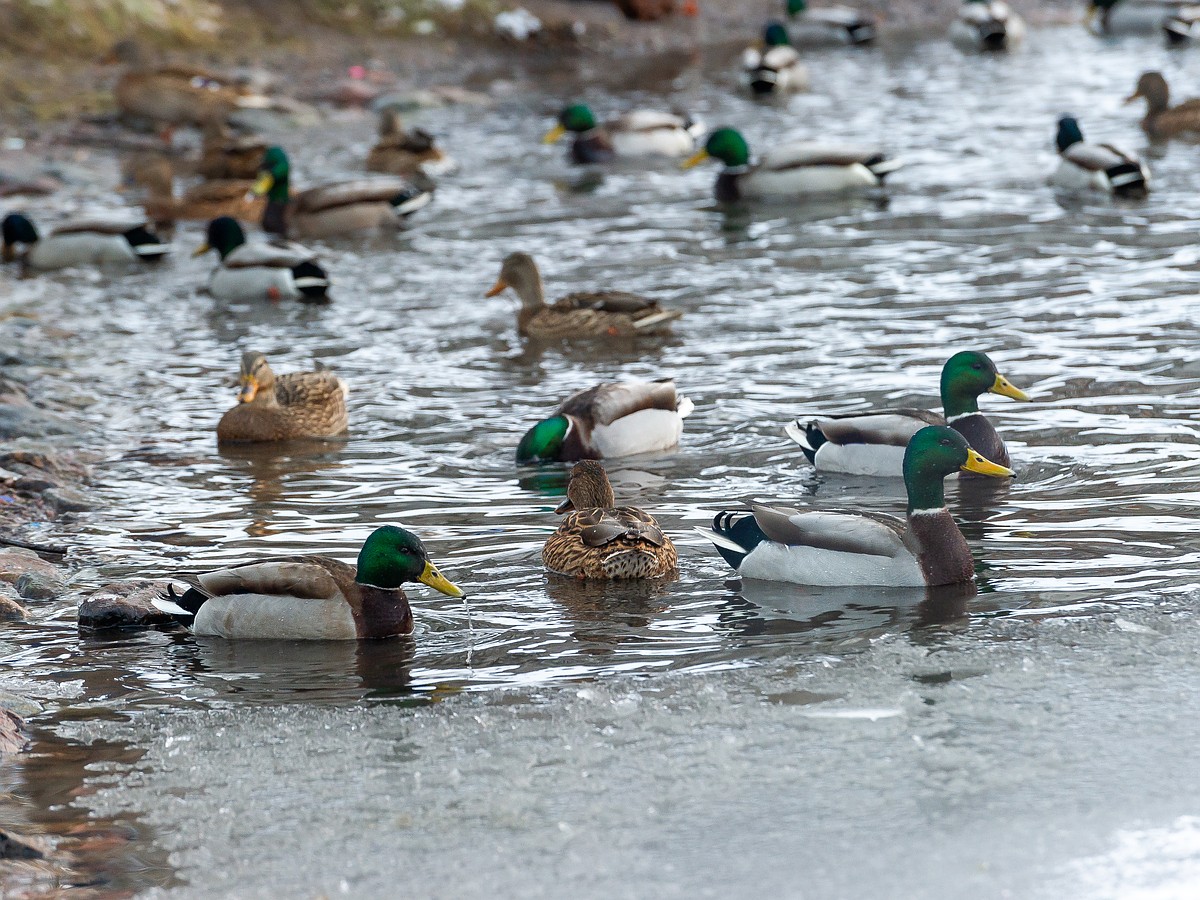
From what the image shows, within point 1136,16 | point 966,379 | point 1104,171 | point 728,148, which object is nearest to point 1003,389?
point 966,379

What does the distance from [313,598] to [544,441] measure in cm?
266

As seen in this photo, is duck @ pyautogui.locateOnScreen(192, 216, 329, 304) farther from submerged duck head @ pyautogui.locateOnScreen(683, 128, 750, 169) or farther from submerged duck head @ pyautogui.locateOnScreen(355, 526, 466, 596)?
submerged duck head @ pyautogui.locateOnScreen(355, 526, 466, 596)

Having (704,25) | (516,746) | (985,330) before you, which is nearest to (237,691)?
(516,746)

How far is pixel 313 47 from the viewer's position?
84.4 ft

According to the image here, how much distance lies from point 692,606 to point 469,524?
5.29ft

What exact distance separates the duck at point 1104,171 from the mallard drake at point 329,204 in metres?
6.12

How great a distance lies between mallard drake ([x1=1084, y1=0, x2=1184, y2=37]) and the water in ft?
32.7

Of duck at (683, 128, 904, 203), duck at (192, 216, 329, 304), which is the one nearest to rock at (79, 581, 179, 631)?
duck at (192, 216, 329, 304)

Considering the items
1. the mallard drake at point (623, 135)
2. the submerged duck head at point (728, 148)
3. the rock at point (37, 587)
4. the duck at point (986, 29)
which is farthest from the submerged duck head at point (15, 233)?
the duck at point (986, 29)

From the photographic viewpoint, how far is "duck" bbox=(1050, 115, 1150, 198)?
16016 millimetres

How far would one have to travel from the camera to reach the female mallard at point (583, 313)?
12523 millimetres

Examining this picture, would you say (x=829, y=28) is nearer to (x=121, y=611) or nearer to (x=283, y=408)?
(x=283, y=408)

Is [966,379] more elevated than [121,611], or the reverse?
[966,379]

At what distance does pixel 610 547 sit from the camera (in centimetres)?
770
